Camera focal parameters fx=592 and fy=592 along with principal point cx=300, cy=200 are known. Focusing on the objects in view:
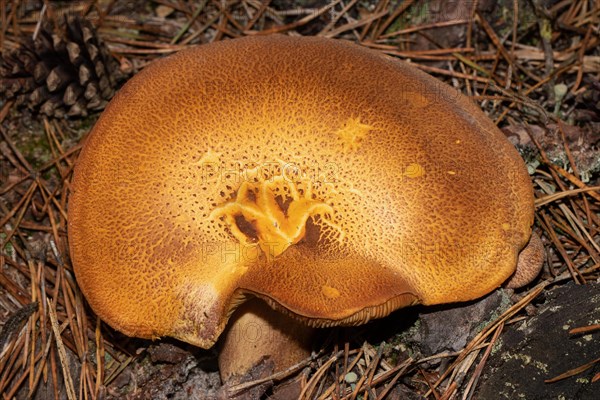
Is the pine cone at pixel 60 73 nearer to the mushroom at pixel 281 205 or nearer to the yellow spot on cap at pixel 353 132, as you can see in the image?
the mushroom at pixel 281 205

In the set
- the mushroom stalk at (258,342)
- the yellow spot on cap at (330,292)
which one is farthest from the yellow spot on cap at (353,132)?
the mushroom stalk at (258,342)

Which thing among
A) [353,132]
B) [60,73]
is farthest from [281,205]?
[60,73]

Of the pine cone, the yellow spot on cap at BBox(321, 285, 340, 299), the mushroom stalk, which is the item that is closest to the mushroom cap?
the yellow spot on cap at BBox(321, 285, 340, 299)

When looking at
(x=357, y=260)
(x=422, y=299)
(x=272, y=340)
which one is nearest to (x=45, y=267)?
(x=272, y=340)

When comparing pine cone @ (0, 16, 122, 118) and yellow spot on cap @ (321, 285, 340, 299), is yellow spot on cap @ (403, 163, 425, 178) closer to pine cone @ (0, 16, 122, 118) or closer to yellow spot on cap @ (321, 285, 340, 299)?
yellow spot on cap @ (321, 285, 340, 299)

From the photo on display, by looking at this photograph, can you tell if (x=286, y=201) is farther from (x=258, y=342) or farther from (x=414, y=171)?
(x=258, y=342)
